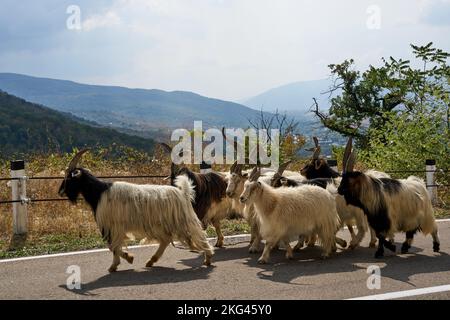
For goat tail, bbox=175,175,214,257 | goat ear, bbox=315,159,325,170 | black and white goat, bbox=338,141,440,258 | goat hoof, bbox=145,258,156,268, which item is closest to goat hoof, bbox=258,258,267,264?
goat tail, bbox=175,175,214,257

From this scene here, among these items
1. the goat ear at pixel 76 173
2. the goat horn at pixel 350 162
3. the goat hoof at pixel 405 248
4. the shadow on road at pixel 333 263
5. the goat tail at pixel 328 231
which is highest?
the goat horn at pixel 350 162

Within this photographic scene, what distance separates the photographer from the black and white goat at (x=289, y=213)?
27.0 feet

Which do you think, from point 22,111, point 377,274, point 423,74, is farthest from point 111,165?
point 22,111

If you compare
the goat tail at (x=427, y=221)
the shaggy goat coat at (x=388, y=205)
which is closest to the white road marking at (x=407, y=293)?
the shaggy goat coat at (x=388, y=205)

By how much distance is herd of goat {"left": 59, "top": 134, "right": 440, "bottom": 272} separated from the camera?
25.1 feet

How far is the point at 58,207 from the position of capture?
1215 cm

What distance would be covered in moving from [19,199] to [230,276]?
16.9 feet

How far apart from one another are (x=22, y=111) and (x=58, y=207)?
64.7 m

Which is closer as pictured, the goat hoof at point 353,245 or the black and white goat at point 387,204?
the black and white goat at point 387,204

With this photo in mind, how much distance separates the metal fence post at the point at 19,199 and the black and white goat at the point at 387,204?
5.95 metres

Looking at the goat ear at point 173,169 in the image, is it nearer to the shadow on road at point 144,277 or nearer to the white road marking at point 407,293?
the shadow on road at point 144,277

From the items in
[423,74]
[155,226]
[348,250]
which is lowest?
[348,250]
